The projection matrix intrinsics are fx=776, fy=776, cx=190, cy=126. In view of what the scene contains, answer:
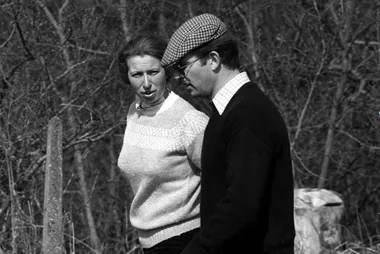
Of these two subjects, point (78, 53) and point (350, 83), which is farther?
point (350, 83)

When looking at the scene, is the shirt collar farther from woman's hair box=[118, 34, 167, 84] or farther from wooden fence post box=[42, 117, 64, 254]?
wooden fence post box=[42, 117, 64, 254]

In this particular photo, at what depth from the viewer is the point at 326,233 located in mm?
5449

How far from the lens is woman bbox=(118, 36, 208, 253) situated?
2.96 meters

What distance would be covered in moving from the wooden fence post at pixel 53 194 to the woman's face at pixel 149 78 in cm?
80

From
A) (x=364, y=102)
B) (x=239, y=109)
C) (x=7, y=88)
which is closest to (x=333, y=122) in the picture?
(x=364, y=102)

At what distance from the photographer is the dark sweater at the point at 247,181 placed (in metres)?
2.08

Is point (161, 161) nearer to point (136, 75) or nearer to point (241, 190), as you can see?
point (136, 75)

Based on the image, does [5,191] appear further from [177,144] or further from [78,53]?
[177,144]

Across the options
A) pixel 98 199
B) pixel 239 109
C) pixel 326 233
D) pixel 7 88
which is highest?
pixel 239 109

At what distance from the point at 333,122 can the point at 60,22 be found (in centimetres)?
269

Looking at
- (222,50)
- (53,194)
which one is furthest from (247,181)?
(53,194)

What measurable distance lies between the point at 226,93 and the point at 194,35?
20 cm

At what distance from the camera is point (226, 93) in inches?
88.7

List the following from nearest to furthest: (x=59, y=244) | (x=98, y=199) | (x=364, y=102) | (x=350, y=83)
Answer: (x=59, y=244)
(x=364, y=102)
(x=350, y=83)
(x=98, y=199)
